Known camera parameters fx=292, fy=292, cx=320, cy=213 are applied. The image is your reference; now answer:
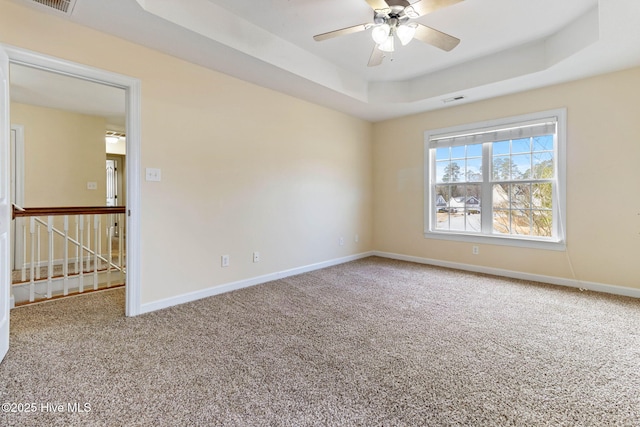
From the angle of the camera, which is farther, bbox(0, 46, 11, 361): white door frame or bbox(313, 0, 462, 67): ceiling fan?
bbox(313, 0, 462, 67): ceiling fan

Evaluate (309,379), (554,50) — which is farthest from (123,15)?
(554,50)

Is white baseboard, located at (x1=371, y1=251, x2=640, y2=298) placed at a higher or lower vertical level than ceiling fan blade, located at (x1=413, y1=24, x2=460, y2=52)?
lower

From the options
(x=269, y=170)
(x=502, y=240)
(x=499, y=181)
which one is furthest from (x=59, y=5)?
(x=502, y=240)

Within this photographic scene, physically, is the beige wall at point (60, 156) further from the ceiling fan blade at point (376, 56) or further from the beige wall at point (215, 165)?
the ceiling fan blade at point (376, 56)

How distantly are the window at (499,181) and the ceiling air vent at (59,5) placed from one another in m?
4.32

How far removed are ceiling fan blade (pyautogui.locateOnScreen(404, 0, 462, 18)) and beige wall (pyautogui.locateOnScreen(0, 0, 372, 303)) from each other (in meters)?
2.00

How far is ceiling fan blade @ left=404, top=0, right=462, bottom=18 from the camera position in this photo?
198cm

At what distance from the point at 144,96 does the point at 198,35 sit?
0.75 meters

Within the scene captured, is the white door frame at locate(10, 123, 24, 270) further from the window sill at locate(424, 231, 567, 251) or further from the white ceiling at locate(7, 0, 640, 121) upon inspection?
the window sill at locate(424, 231, 567, 251)

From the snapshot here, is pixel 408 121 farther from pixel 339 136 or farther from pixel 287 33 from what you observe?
pixel 287 33

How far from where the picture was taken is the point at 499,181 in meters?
4.06

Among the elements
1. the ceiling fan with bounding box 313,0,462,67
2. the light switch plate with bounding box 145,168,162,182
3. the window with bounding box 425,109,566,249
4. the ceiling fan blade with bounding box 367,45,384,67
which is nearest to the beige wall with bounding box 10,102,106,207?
the light switch plate with bounding box 145,168,162,182

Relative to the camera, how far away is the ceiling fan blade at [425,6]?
1.98m

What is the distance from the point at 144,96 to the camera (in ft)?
8.77
